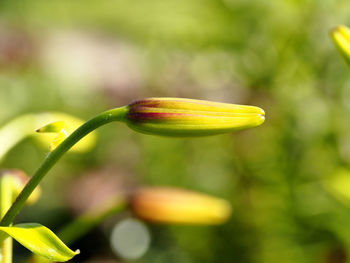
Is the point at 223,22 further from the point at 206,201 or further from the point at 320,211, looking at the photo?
the point at 206,201

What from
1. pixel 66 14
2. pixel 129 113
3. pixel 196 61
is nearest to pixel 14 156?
pixel 196 61

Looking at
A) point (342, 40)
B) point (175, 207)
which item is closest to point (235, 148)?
point (175, 207)

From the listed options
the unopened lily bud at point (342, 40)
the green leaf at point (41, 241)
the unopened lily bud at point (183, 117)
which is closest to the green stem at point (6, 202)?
the green leaf at point (41, 241)

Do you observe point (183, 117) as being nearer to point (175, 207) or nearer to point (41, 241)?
point (41, 241)

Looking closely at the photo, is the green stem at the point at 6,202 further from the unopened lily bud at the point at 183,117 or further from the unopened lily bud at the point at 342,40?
the unopened lily bud at the point at 342,40

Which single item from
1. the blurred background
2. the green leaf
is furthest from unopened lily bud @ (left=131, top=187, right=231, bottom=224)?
the green leaf

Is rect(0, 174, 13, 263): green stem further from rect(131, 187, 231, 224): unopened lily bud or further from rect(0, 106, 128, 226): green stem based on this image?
rect(131, 187, 231, 224): unopened lily bud
